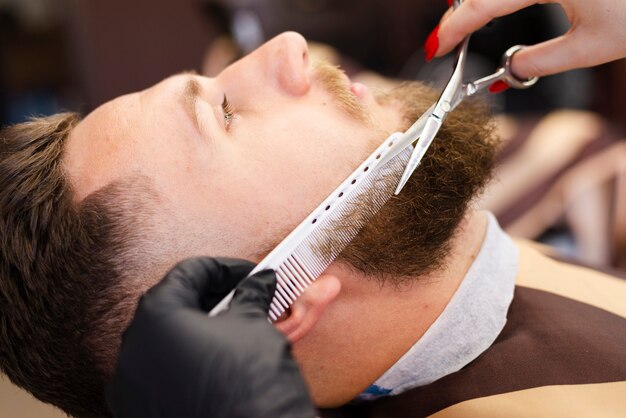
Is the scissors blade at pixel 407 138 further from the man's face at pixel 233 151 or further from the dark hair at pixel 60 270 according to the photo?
the dark hair at pixel 60 270

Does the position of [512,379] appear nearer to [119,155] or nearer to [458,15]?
[458,15]

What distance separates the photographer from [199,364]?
842 mm

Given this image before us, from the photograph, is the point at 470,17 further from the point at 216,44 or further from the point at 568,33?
the point at 216,44

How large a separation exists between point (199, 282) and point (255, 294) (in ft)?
0.28

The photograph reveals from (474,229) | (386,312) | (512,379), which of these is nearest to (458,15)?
(474,229)

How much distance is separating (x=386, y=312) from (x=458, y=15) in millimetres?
591

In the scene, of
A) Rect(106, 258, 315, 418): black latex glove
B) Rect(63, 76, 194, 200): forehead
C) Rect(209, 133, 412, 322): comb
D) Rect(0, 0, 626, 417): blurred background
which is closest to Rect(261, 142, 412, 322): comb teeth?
Rect(209, 133, 412, 322): comb

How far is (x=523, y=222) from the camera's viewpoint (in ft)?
6.96

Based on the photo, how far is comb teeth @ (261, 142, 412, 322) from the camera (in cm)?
115

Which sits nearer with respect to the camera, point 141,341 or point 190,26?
point 141,341

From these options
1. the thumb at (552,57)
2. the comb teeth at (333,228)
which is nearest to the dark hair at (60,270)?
the comb teeth at (333,228)

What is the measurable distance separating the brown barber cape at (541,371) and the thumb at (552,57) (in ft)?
1.44

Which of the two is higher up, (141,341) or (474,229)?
(141,341)

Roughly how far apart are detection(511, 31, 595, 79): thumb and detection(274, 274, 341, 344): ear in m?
0.58
